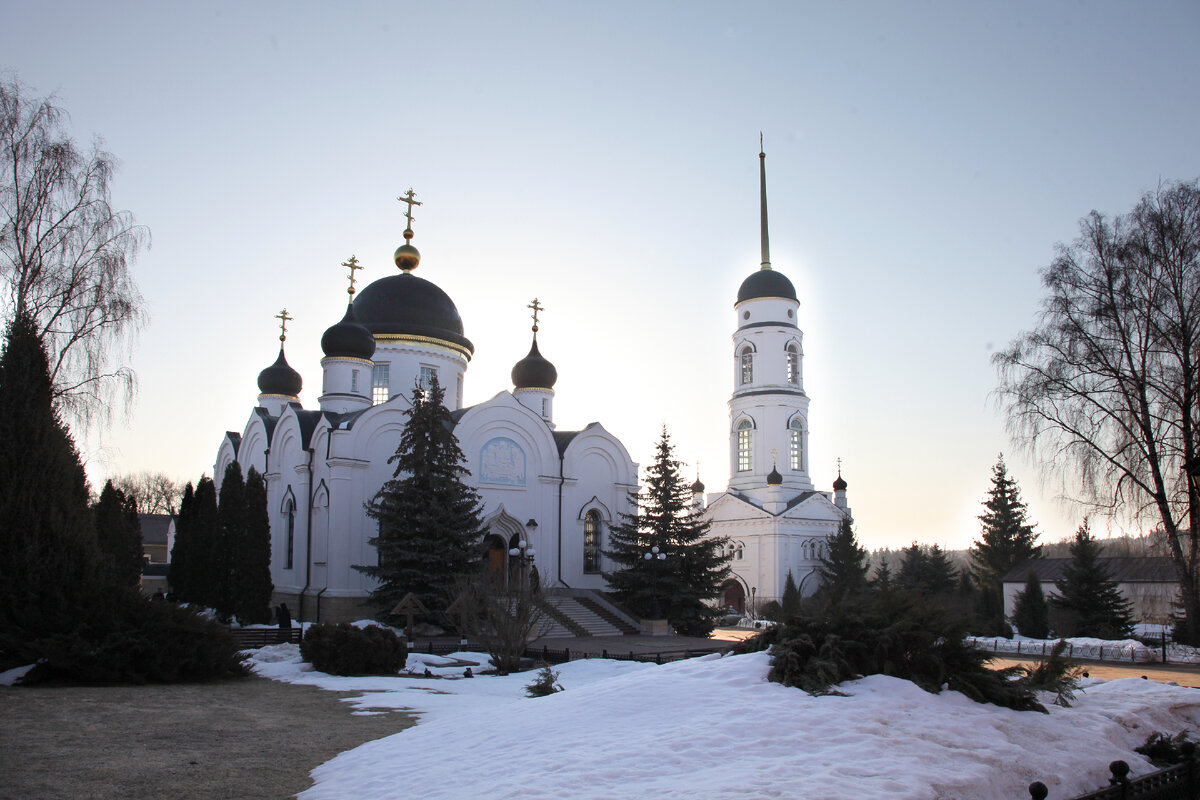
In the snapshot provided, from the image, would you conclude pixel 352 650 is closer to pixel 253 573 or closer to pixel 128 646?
pixel 128 646

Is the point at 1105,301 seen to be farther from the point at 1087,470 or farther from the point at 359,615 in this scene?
the point at 359,615

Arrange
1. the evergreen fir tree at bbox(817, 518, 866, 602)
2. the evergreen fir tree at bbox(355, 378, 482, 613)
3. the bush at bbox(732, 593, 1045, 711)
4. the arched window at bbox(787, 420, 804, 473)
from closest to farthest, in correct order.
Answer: the bush at bbox(732, 593, 1045, 711), the evergreen fir tree at bbox(355, 378, 482, 613), the evergreen fir tree at bbox(817, 518, 866, 602), the arched window at bbox(787, 420, 804, 473)

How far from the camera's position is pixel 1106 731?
7.26 meters

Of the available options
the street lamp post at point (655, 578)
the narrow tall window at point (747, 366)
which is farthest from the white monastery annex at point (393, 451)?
the narrow tall window at point (747, 366)

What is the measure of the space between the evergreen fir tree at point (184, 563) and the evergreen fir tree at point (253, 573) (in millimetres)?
3201

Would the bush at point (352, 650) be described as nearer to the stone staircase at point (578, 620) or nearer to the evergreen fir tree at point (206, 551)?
the stone staircase at point (578, 620)

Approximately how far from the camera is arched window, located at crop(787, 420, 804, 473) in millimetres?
44909

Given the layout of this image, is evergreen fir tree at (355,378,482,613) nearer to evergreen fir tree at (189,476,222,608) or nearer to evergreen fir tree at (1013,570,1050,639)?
evergreen fir tree at (189,476,222,608)

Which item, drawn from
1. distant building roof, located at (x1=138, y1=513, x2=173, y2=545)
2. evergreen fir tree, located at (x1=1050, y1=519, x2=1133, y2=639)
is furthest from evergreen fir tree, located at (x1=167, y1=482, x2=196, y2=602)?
distant building roof, located at (x1=138, y1=513, x2=173, y2=545)

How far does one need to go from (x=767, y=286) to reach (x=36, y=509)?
119 ft

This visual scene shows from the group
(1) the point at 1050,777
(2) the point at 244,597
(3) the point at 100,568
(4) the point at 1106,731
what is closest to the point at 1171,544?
(4) the point at 1106,731

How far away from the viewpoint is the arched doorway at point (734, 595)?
46156 mm

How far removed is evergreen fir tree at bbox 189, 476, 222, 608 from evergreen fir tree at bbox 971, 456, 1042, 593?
33085 mm

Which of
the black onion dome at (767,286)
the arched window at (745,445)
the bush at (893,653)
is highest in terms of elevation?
the black onion dome at (767,286)
